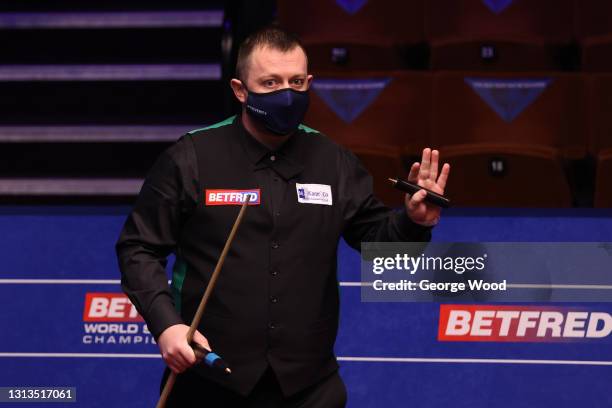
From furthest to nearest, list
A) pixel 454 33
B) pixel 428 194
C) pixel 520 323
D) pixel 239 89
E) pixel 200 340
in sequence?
pixel 454 33 → pixel 520 323 → pixel 239 89 → pixel 428 194 → pixel 200 340

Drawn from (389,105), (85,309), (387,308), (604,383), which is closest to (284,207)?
(387,308)

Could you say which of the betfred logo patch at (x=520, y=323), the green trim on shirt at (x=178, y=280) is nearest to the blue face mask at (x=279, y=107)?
the green trim on shirt at (x=178, y=280)

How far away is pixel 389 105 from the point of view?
442 cm

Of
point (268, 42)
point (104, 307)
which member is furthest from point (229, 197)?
point (104, 307)

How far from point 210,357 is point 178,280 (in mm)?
444

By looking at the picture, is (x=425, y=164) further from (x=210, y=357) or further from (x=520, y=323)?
(x=520, y=323)

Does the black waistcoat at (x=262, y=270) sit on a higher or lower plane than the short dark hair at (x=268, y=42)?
lower

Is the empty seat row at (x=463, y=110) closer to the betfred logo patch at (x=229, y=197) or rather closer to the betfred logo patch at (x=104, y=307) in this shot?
the betfred logo patch at (x=104, y=307)

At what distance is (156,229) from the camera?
7.56ft

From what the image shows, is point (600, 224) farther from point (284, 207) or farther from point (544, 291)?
point (284, 207)

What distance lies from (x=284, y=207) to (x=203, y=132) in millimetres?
271

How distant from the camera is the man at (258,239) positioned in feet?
7.51

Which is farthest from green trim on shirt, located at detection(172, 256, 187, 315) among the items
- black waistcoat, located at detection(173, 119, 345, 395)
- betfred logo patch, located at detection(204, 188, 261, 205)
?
betfred logo patch, located at detection(204, 188, 261, 205)

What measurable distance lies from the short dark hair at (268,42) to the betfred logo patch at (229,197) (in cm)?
26
